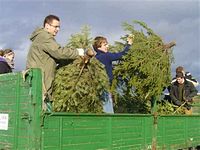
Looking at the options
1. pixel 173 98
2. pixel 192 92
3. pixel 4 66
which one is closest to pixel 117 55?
pixel 4 66

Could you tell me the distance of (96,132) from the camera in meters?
4.67

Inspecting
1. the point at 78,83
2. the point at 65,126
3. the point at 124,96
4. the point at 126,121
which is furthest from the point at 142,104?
the point at 65,126

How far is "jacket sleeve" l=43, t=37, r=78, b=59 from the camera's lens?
4.59 meters

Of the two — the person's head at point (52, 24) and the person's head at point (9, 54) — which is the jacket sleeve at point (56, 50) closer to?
the person's head at point (52, 24)

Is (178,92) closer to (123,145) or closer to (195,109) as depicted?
(195,109)

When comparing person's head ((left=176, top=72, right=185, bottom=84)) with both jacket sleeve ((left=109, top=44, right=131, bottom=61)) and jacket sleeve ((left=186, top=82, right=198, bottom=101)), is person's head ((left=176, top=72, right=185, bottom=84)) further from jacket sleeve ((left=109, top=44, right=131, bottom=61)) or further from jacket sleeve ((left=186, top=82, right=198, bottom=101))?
jacket sleeve ((left=109, top=44, right=131, bottom=61))

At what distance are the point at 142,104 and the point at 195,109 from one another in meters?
1.99

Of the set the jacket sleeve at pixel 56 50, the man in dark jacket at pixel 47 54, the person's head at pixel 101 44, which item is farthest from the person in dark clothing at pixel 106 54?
the jacket sleeve at pixel 56 50

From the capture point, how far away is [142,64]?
6.18 m

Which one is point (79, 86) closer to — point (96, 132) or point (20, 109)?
point (96, 132)

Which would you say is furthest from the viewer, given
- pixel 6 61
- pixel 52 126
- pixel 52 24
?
pixel 6 61

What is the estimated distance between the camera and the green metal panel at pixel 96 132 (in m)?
4.12

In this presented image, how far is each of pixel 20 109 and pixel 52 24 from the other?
123 cm

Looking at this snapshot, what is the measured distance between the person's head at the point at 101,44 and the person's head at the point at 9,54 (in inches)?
60.8
